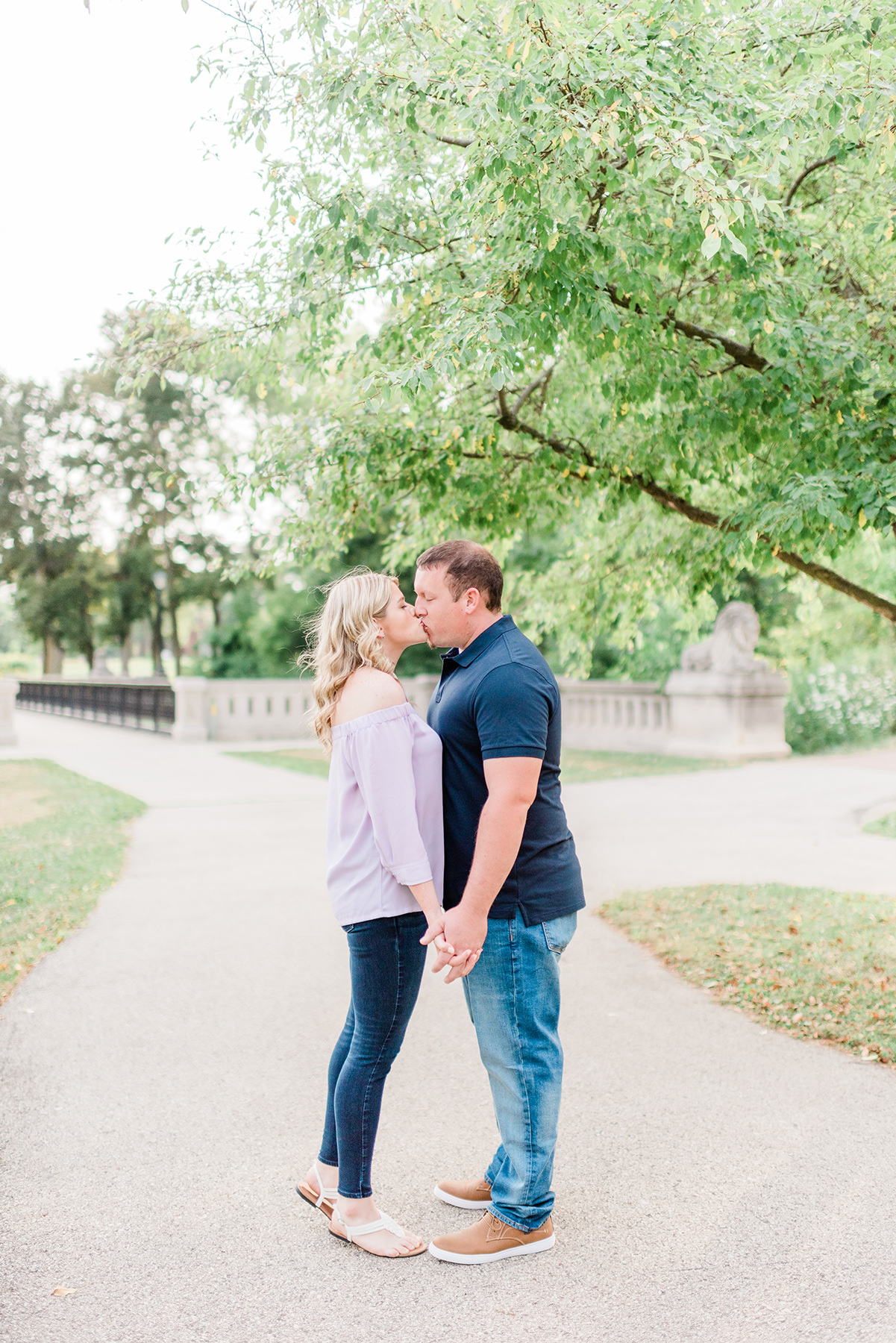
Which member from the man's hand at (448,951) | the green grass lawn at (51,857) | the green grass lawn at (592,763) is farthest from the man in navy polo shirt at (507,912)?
the green grass lawn at (592,763)

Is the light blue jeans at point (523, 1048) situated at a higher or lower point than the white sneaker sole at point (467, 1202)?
higher

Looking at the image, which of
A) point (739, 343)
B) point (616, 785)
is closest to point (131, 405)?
point (616, 785)

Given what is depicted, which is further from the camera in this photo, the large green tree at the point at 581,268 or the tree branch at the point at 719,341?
the tree branch at the point at 719,341

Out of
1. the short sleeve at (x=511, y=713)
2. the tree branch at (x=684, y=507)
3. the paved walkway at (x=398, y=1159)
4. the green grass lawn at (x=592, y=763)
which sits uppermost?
the tree branch at (x=684, y=507)

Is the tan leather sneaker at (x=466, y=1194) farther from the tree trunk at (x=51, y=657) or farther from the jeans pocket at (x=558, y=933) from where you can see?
the tree trunk at (x=51, y=657)

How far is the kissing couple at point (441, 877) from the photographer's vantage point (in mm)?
2936

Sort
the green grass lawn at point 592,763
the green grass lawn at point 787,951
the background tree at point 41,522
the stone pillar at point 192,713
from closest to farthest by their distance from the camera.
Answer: the green grass lawn at point 787,951 → the green grass lawn at point 592,763 → the stone pillar at point 192,713 → the background tree at point 41,522

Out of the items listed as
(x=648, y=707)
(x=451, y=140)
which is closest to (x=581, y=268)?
(x=451, y=140)

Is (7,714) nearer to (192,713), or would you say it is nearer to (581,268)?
(192,713)

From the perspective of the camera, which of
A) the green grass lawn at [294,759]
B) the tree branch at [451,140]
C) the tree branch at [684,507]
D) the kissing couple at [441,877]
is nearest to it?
the kissing couple at [441,877]

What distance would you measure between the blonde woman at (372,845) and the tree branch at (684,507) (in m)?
3.21

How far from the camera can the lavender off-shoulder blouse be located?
292 cm

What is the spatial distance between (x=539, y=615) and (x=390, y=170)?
14.6ft

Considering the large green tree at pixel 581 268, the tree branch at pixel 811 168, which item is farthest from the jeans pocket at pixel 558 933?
the tree branch at pixel 811 168
